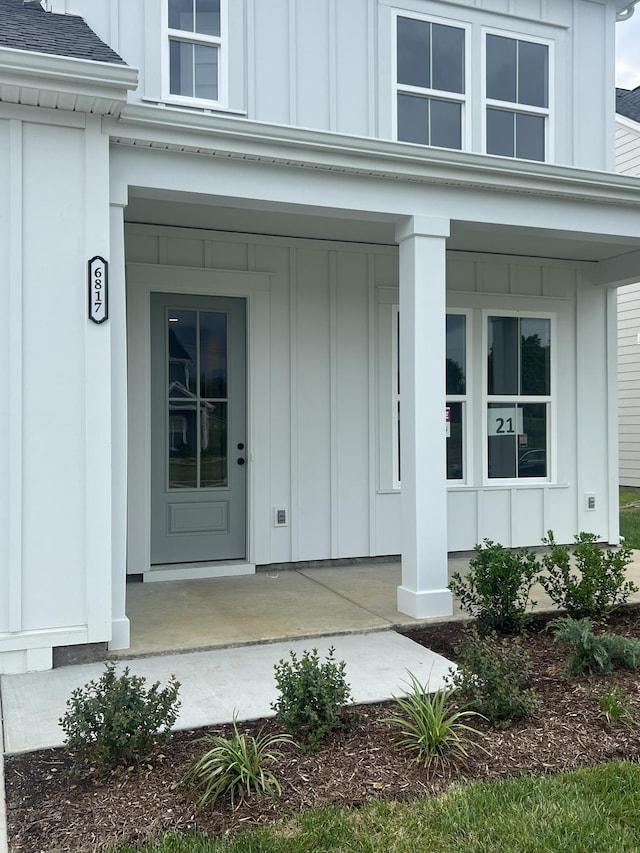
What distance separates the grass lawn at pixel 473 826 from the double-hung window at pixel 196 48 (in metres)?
5.27

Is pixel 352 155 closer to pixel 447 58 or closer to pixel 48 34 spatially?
pixel 48 34

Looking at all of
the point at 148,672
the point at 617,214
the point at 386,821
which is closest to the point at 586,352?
the point at 617,214

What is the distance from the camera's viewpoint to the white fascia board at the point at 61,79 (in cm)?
404

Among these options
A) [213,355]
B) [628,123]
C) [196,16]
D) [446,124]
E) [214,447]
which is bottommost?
[214,447]

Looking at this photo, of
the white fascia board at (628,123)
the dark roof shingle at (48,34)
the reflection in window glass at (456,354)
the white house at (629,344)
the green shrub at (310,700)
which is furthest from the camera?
the white house at (629,344)

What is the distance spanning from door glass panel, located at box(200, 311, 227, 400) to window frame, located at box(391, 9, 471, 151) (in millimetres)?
2266

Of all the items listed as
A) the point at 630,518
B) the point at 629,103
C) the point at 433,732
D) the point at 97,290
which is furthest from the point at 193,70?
the point at 629,103

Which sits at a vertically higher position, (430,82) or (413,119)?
(430,82)

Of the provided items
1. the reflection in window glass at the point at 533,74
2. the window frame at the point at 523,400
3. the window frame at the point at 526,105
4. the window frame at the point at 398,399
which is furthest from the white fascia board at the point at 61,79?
the window frame at the point at 523,400

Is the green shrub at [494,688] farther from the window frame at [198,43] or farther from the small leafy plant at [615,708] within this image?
the window frame at [198,43]

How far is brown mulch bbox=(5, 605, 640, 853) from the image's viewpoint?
2.66m

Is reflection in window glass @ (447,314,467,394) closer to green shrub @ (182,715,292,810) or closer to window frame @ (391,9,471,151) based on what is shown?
window frame @ (391,9,471,151)

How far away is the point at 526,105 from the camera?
7266 mm

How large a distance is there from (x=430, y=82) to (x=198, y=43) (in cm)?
211
